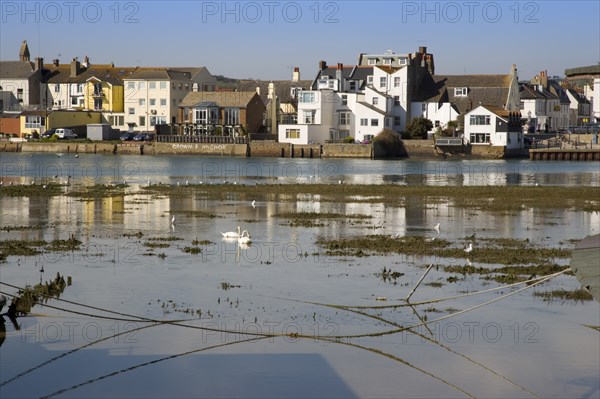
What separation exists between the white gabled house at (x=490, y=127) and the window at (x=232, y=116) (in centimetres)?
2431

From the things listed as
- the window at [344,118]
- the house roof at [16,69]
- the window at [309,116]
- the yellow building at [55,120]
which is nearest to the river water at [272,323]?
the window at [309,116]

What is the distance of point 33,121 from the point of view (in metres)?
109

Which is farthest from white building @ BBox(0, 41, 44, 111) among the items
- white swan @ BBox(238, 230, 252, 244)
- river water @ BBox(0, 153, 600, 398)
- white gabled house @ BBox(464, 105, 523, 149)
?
white swan @ BBox(238, 230, 252, 244)

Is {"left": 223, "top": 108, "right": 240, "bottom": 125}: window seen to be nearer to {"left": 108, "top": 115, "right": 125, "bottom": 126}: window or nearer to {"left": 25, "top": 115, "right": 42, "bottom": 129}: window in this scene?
{"left": 108, "top": 115, "right": 125, "bottom": 126}: window

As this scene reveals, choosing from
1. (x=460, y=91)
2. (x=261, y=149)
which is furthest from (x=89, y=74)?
(x=460, y=91)

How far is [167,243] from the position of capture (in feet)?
90.4

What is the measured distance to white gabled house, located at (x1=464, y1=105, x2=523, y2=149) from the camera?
96.6 meters

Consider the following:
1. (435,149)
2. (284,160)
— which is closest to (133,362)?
(284,160)

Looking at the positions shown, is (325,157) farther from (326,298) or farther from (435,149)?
(326,298)

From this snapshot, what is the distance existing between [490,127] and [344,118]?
15018mm

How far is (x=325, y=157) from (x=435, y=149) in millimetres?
10817

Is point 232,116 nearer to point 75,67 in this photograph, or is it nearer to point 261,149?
point 261,149

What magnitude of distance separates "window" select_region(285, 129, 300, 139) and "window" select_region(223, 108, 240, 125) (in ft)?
23.5

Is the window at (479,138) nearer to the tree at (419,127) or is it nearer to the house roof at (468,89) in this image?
the tree at (419,127)
